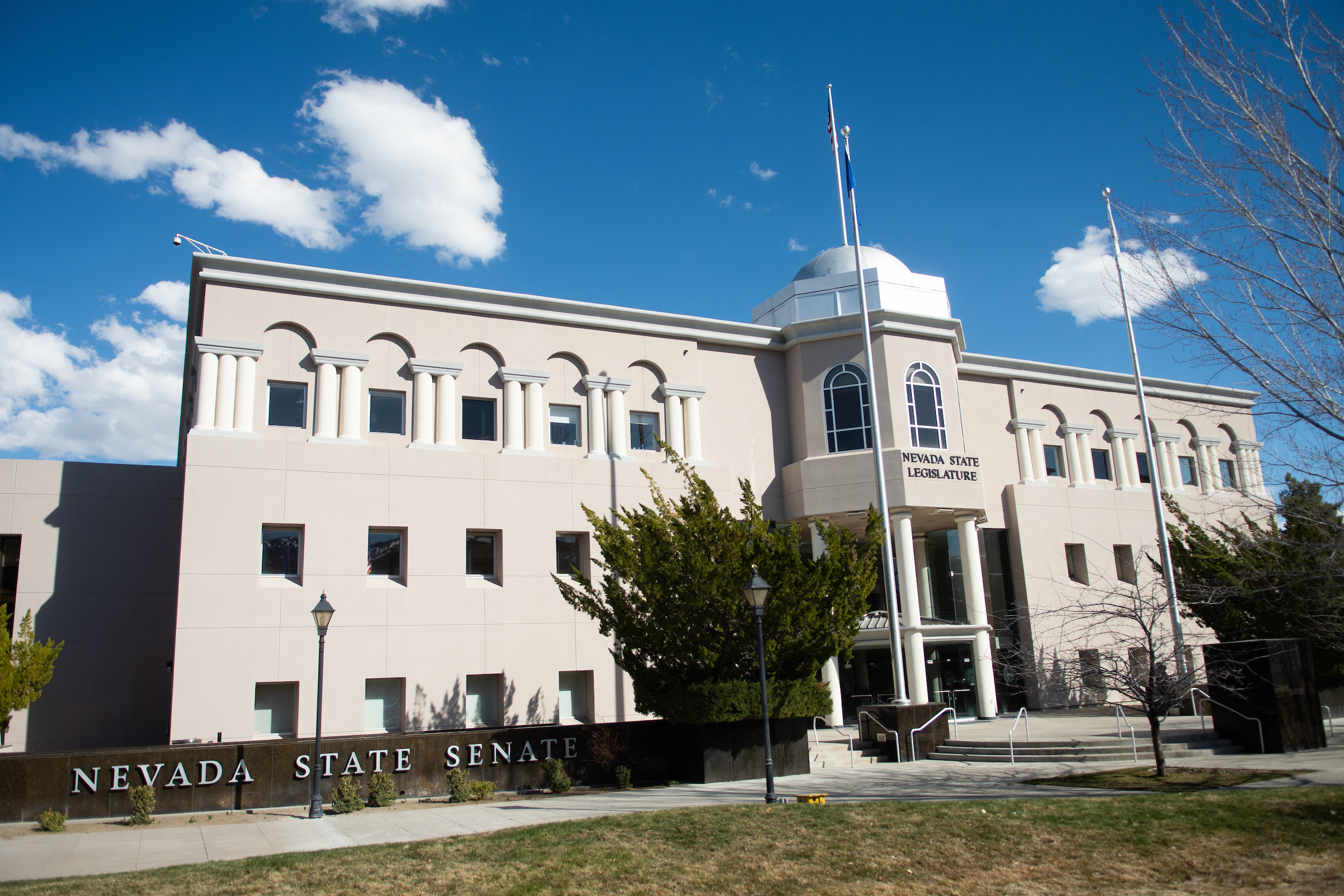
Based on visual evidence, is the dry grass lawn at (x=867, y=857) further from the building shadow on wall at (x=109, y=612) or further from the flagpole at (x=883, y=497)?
the building shadow on wall at (x=109, y=612)

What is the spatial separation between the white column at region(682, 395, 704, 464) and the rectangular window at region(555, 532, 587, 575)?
484cm

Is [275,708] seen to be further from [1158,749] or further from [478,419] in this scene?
[1158,749]

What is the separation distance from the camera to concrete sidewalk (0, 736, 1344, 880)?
528 inches

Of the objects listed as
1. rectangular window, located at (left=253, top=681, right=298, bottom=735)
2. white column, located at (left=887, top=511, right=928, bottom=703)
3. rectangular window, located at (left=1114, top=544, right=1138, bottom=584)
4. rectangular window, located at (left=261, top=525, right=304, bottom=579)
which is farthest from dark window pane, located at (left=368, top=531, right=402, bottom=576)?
rectangular window, located at (left=1114, top=544, right=1138, bottom=584)

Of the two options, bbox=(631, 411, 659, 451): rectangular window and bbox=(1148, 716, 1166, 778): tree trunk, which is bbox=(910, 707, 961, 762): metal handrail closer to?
bbox=(1148, 716, 1166, 778): tree trunk

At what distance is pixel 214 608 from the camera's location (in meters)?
23.8

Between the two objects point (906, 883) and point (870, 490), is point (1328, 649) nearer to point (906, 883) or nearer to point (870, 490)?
point (870, 490)

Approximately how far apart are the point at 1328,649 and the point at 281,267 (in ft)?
110

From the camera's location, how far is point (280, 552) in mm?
25156

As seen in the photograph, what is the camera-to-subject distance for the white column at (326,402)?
2641 centimetres

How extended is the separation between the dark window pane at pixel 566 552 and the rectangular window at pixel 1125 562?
2248 cm

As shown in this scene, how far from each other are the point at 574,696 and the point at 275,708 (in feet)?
26.2

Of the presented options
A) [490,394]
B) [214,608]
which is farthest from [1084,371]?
[214,608]

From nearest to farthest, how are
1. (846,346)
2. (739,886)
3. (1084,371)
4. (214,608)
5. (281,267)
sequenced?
1. (739,886)
2. (214,608)
3. (281,267)
4. (846,346)
5. (1084,371)
